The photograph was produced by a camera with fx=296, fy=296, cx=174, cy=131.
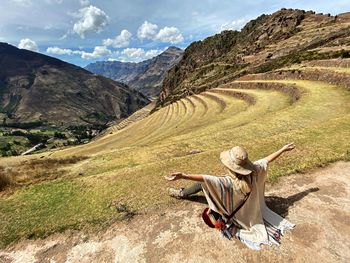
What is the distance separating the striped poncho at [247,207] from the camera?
828 centimetres

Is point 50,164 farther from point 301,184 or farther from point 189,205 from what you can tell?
point 301,184

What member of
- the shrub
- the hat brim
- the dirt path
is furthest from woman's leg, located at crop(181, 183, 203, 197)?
the shrub

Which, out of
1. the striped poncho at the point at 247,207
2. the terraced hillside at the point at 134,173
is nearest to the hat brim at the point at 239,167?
the striped poncho at the point at 247,207

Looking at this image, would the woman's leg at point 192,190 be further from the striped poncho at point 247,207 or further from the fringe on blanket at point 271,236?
the fringe on blanket at point 271,236

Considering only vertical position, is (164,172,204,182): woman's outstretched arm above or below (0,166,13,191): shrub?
above

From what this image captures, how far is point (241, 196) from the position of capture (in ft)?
27.5

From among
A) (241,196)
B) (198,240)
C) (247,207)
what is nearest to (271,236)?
(247,207)

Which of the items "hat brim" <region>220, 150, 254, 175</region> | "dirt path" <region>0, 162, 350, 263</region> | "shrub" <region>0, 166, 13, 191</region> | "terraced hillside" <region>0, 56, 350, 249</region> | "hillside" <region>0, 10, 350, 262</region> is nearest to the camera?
"dirt path" <region>0, 162, 350, 263</region>

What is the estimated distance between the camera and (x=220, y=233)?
879 cm

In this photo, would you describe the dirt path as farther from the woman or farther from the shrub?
the shrub

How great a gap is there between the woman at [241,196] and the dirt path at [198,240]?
35 cm

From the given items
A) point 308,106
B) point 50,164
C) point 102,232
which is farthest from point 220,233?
point 308,106

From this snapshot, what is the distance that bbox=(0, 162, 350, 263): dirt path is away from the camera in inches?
316

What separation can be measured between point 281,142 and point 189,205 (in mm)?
9138
